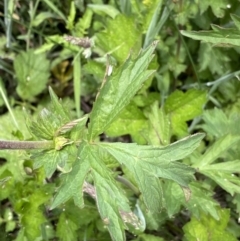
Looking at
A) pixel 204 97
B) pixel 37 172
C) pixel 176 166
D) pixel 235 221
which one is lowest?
pixel 235 221

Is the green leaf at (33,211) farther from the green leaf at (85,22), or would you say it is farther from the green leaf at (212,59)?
the green leaf at (212,59)

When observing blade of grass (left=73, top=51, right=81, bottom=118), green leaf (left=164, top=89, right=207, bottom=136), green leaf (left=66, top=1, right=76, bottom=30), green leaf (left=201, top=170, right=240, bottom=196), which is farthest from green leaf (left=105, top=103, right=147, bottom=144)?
green leaf (left=66, top=1, right=76, bottom=30)

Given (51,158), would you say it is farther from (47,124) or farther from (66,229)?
(66,229)

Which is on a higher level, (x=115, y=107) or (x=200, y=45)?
(x=115, y=107)

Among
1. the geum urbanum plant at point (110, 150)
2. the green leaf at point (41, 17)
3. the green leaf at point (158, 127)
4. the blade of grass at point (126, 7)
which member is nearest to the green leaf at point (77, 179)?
the geum urbanum plant at point (110, 150)

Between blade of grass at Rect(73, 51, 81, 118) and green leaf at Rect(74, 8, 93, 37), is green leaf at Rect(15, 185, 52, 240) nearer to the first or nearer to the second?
blade of grass at Rect(73, 51, 81, 118)

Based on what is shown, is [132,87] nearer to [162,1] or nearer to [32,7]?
[162,1]

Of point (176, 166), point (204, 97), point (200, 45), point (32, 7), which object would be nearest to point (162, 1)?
point (200, 45)

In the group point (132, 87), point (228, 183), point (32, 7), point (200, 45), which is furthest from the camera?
point (32, 7)
